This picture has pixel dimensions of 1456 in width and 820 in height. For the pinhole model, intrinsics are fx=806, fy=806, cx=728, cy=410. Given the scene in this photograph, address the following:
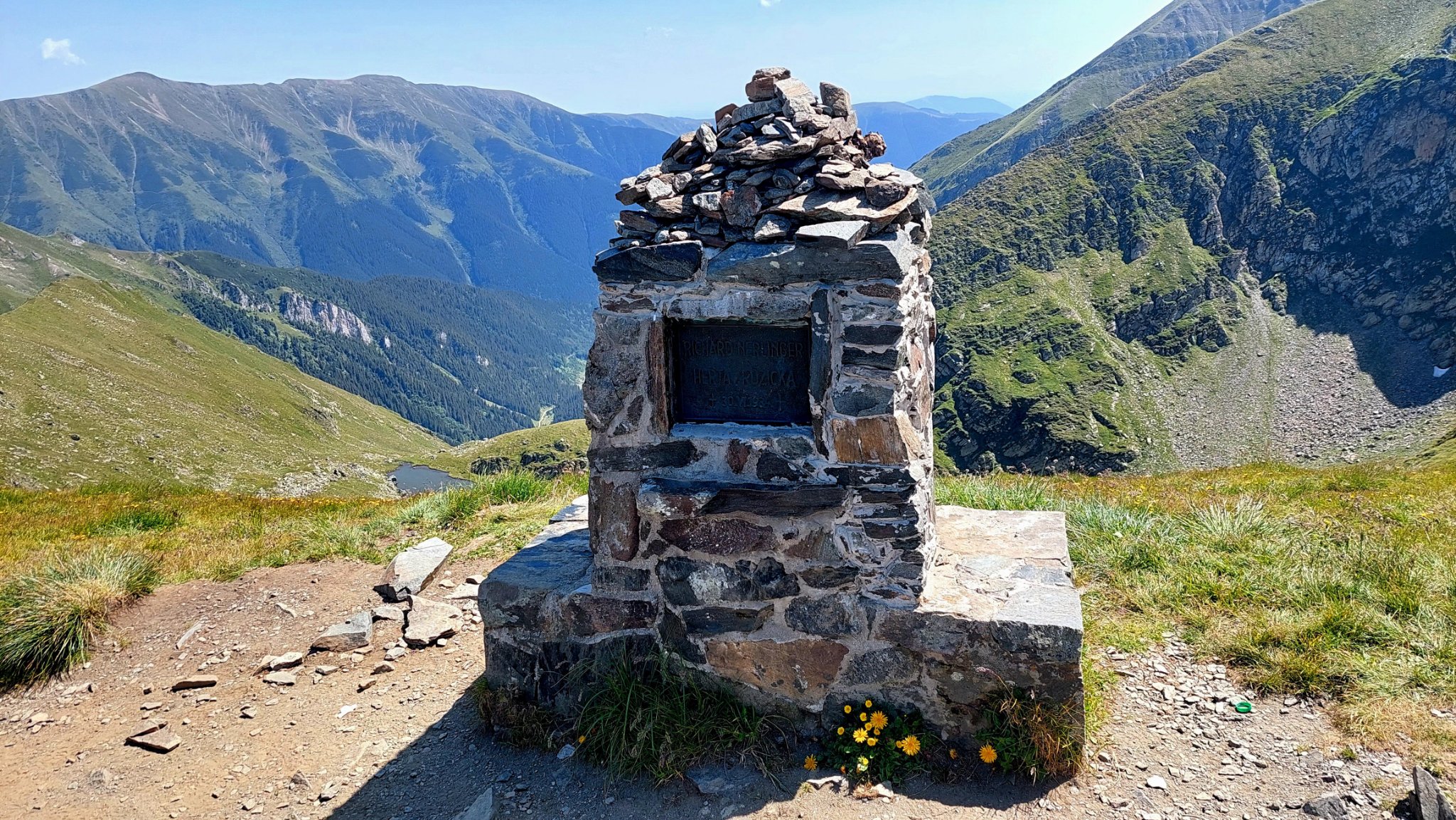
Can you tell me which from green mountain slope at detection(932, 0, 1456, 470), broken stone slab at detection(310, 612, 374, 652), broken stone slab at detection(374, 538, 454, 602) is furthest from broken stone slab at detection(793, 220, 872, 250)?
green mountain slope at detection(932, 0, 1456, 470)

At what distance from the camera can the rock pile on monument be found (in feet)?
16.8

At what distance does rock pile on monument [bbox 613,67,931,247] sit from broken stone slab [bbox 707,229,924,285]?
11 centimetres

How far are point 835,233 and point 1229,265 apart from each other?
162 meters

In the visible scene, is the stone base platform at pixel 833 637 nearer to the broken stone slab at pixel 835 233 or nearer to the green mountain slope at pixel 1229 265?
the broken stone slab at pixel 835 233

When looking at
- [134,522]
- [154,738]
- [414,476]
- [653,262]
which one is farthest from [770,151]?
[414,476]

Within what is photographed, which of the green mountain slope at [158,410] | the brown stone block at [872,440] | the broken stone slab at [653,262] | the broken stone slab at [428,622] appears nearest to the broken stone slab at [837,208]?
the broken stone slab at [653,262]

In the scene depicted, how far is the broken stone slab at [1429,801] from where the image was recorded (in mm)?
4129

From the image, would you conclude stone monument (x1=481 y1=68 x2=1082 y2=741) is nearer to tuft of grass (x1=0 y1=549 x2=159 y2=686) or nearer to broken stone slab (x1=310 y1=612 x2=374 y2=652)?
broken stone slab (x1=310 y1=612 x2=374 y2=652)

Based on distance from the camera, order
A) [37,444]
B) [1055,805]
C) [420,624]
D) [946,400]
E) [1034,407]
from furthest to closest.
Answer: [946,400]
[1034,407]
[37,444]
[420,624]
[1055,805]

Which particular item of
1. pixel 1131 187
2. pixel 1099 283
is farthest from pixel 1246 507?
pixel 1131 187

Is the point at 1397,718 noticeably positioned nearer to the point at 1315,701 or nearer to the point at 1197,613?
the point at 1315,701

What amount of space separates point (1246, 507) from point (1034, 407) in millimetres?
113258

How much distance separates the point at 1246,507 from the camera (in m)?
8.96

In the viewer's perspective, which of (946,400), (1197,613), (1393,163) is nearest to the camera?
(1197,613)
